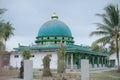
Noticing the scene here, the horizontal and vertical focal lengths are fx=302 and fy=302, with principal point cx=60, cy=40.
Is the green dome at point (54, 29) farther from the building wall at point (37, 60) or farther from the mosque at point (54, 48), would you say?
the building wall at point (37, 60)

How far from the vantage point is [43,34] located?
172ft

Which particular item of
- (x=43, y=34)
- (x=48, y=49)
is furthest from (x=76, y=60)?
(x=43, y=34)

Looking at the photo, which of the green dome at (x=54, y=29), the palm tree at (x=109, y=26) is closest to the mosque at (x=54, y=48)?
the green dome at (x=54, y=29)

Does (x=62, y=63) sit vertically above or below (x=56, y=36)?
below

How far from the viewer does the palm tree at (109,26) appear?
34312mm

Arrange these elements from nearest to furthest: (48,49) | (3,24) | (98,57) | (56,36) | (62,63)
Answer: (3,24)
(62,63)
(48,49)
(56,36)
(98,57)

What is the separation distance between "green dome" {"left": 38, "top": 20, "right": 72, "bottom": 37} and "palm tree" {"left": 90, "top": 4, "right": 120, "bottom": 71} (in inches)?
673

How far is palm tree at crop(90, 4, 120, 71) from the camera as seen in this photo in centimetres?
3431

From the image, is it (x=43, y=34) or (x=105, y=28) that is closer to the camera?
(x=105, y=28)

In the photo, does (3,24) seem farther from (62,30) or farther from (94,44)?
(62,30)

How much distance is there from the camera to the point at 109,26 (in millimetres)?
34938

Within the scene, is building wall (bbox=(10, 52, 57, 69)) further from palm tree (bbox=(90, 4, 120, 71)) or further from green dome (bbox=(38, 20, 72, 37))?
palm tree (bbox=(90, 4, 120, 71))

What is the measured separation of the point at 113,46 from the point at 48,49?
14169 mm

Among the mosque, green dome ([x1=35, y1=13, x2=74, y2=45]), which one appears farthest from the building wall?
green dome ([x1=35, y1=13, x2=74, y2=45])
